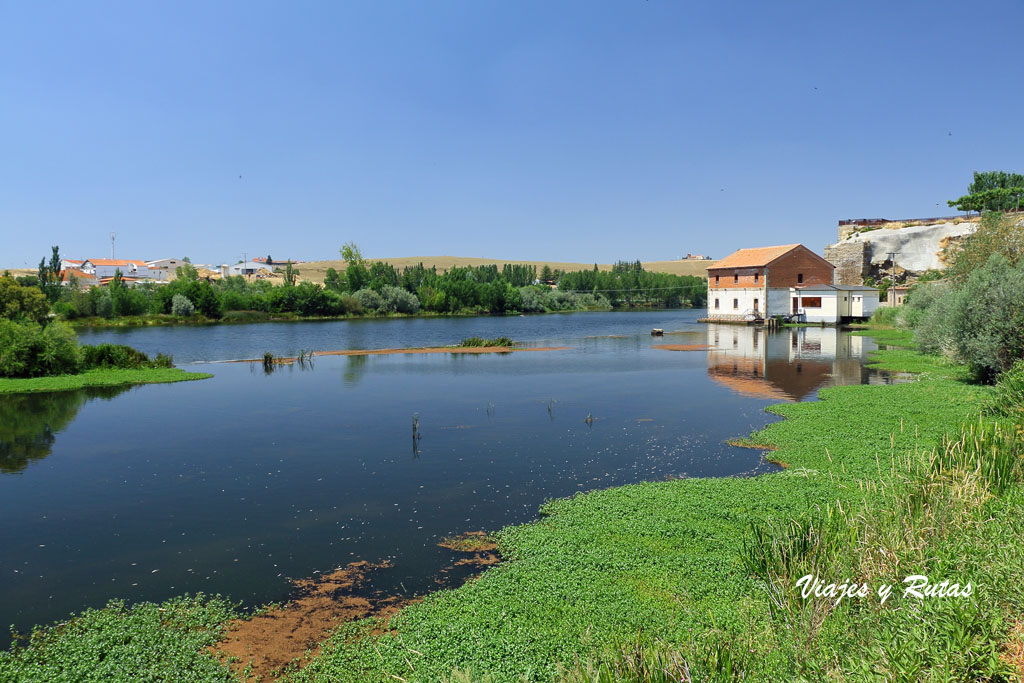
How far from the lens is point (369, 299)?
377 feet

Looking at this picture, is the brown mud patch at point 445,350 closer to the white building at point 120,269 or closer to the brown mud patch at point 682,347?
the brown mud patch at point 682,347

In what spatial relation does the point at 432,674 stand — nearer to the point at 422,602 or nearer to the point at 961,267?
the point at 422,602

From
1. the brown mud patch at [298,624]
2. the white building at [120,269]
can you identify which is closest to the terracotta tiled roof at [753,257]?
the brown mud patch at [298,624]

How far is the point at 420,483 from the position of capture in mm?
15391

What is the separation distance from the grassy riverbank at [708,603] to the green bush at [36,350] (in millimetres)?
30626

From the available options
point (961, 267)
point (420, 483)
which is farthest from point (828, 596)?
point (961, 267)

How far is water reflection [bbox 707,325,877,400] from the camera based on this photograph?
1153 inches

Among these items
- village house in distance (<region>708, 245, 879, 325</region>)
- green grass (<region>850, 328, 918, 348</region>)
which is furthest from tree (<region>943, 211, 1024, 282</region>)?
village house in distance (<region>708, 245, 879, 325</region>)

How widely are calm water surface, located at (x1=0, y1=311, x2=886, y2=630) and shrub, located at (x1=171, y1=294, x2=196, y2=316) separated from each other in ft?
240

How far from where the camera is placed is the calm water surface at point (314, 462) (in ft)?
36.3

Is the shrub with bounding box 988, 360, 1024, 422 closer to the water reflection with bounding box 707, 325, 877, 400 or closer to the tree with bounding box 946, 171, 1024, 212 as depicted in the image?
the water reflection with bounding box 707, 325, 877, 400

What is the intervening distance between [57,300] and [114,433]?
9122 cm

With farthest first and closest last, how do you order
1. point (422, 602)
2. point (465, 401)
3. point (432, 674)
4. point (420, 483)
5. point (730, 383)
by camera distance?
point (730, 383), point (465, 401), point (420, 483), point (422, 602), point (432, 674)

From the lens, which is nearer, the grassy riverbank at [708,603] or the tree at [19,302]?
the grassy riverbank at [708,603]
